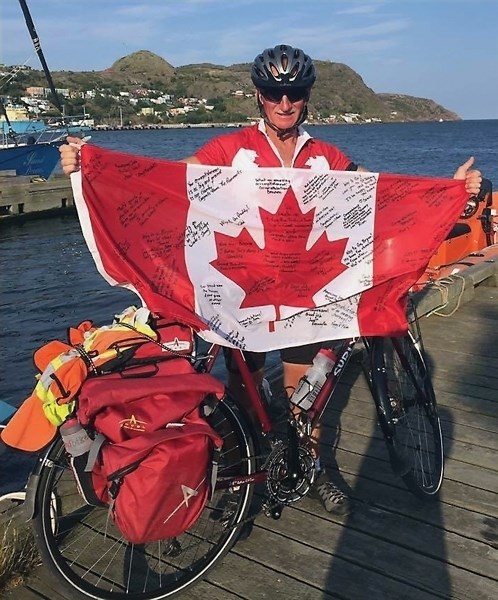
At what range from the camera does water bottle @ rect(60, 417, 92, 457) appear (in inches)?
96.3

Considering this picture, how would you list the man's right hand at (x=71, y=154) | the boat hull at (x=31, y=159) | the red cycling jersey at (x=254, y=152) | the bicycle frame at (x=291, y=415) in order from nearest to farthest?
1. the man's right hand at (x=71, y=154)
2. the bicycle frame at (x=291, y=415)
3. the red cycling jersey at (x=254, y=152)
4. the boat hull at (x=31, y=159)

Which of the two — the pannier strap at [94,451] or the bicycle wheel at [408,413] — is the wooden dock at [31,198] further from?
the pannier strap at [94,451]

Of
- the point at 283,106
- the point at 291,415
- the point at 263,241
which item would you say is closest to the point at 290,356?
the point at 291,415

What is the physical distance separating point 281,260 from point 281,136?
0.59 metres

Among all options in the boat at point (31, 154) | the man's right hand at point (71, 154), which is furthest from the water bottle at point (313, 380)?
the boat at point (31, 154)

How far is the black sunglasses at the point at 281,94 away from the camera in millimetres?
3195

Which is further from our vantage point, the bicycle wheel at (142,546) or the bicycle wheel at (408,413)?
the bicycle wheel at (408,413)

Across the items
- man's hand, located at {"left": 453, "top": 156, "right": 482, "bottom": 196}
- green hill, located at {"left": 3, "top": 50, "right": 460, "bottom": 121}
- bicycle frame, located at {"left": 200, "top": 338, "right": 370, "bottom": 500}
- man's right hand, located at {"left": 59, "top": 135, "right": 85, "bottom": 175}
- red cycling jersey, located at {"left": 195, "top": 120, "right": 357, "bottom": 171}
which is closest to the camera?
man's right hand, located at {"left": 59, "top": 135, "right": 85, "bottom": 175}

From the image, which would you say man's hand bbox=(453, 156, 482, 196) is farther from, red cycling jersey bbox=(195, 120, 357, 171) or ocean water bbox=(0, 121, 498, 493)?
ocean water bbox=(0, 121, 498, 493)

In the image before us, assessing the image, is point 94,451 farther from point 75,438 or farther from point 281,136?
point 281,136

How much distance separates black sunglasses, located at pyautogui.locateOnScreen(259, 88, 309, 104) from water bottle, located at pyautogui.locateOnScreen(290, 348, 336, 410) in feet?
4.00

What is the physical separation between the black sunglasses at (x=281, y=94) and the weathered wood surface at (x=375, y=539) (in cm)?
200

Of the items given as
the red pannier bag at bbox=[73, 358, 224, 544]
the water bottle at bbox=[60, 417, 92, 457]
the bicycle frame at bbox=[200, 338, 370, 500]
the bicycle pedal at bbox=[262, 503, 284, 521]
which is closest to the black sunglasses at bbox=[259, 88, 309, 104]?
the bicycle frame at bbox=[200, 338, 370, 500]

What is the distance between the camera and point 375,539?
10.6ft
